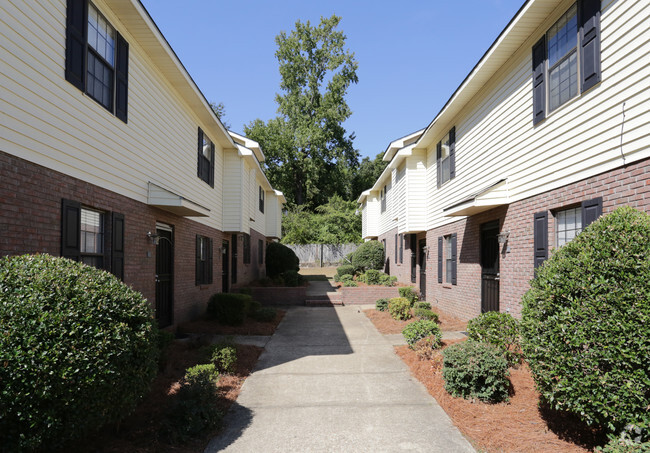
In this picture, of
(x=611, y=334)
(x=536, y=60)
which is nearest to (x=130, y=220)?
(x=611, y=334)

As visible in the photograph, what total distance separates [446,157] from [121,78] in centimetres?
908

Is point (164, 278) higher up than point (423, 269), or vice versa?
point (164, 278)

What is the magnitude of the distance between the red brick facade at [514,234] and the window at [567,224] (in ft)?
0.24

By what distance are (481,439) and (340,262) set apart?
29.0 meters

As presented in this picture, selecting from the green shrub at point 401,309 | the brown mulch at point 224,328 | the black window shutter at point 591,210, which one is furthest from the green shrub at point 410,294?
the black window shutter at point 591,210

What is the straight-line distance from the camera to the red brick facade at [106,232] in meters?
4.21

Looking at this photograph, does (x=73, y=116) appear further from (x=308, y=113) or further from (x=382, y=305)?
(x=308, y=113)

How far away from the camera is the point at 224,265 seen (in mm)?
14461

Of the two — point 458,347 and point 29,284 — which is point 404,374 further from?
point 29,284

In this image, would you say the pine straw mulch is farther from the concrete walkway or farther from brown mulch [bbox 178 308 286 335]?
brown mulch [bbox 178 308 286 335]

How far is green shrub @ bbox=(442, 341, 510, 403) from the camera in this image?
499cm

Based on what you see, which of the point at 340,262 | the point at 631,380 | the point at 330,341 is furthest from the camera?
the point at 340,262

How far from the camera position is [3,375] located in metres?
2.77

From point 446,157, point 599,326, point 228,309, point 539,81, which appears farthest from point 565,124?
point 228,309
